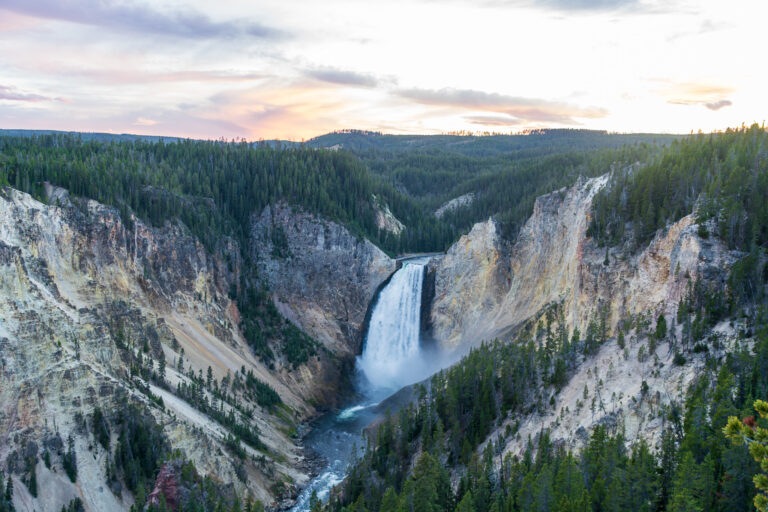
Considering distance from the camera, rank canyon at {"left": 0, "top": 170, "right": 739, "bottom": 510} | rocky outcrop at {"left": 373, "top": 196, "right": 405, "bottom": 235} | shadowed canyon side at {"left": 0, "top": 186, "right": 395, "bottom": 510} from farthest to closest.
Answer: rocky outcrop at {"left": 373, "top": 196, "right": 405, "bottom": 235} < shadowed canyon side at {"left": 0, "top": 186, "right": 395, "bottom": 510} < canyon at {"left": 0, "top": 170, "right": 739, "bottom": 510}

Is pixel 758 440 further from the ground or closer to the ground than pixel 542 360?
further from the ground

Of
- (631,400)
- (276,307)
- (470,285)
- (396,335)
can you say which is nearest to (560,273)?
(470,285)

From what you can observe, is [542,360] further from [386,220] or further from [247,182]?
[386,220]

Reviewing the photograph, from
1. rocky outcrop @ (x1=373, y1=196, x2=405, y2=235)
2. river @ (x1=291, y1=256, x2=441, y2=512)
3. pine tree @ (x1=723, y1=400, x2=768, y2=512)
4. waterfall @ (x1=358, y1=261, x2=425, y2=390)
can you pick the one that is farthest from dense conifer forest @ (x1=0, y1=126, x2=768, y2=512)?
rocky outcrop @ (x1=373, y1=196, x2=405, y2=235)

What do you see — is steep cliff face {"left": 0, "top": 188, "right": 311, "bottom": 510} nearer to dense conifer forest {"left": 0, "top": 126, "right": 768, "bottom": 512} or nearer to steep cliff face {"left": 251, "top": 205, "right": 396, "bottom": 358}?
dense conifer forest {"left": 0, "top": 126, "right": 768, "bottom": 512}

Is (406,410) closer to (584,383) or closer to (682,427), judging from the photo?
(584,383)

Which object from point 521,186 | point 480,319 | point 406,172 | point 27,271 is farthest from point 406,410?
point 406,172
